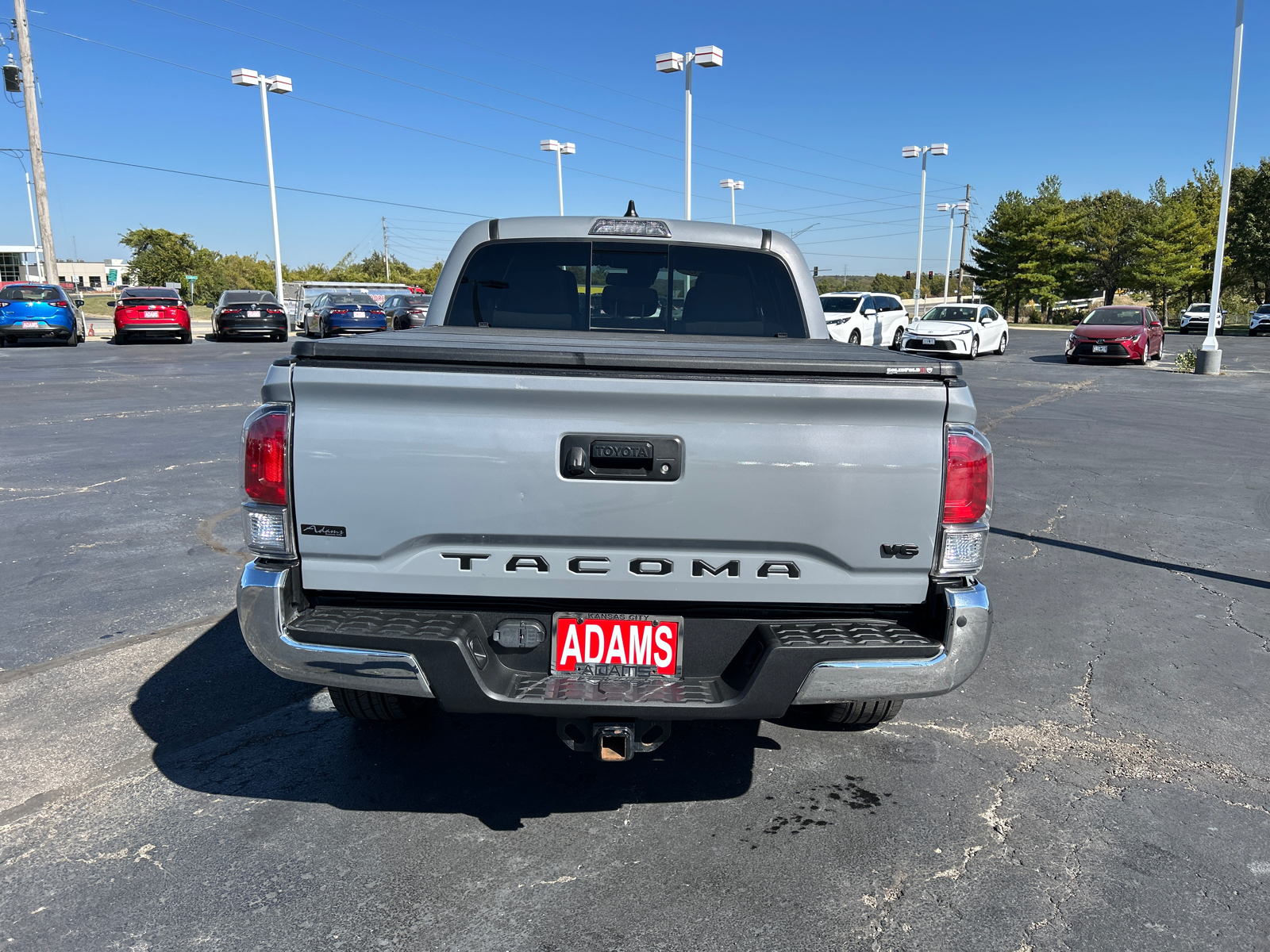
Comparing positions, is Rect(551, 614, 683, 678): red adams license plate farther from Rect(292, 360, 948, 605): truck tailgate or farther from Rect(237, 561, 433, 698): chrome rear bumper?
Rect(237, 561, 433, 698): chrome rear bumper

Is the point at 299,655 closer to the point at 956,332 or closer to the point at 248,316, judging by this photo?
the point at 956,332

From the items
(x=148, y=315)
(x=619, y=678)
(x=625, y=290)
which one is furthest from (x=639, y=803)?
(x=148, y=315)

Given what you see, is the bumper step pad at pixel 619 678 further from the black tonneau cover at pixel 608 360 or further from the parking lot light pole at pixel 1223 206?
the parking lot light pole at pixel 1223 206

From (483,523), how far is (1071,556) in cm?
527

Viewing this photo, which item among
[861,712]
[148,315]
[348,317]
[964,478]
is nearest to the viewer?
[964,478]

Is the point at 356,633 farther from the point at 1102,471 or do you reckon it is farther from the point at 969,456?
the point at 1102,471

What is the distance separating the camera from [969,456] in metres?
2.70

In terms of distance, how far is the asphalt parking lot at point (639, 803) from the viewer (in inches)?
105

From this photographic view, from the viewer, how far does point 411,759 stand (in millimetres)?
3600

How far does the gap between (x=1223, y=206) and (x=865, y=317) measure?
865 cm

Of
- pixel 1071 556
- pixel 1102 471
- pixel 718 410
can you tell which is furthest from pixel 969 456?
pixel 1102 471

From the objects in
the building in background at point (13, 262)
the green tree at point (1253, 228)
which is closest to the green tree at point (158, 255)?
the building in background at point (13, 262)

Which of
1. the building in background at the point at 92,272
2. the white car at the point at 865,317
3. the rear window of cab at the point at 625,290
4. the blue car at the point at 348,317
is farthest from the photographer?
the building in background at the point at 92,272

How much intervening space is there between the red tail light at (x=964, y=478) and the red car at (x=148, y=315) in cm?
2808
